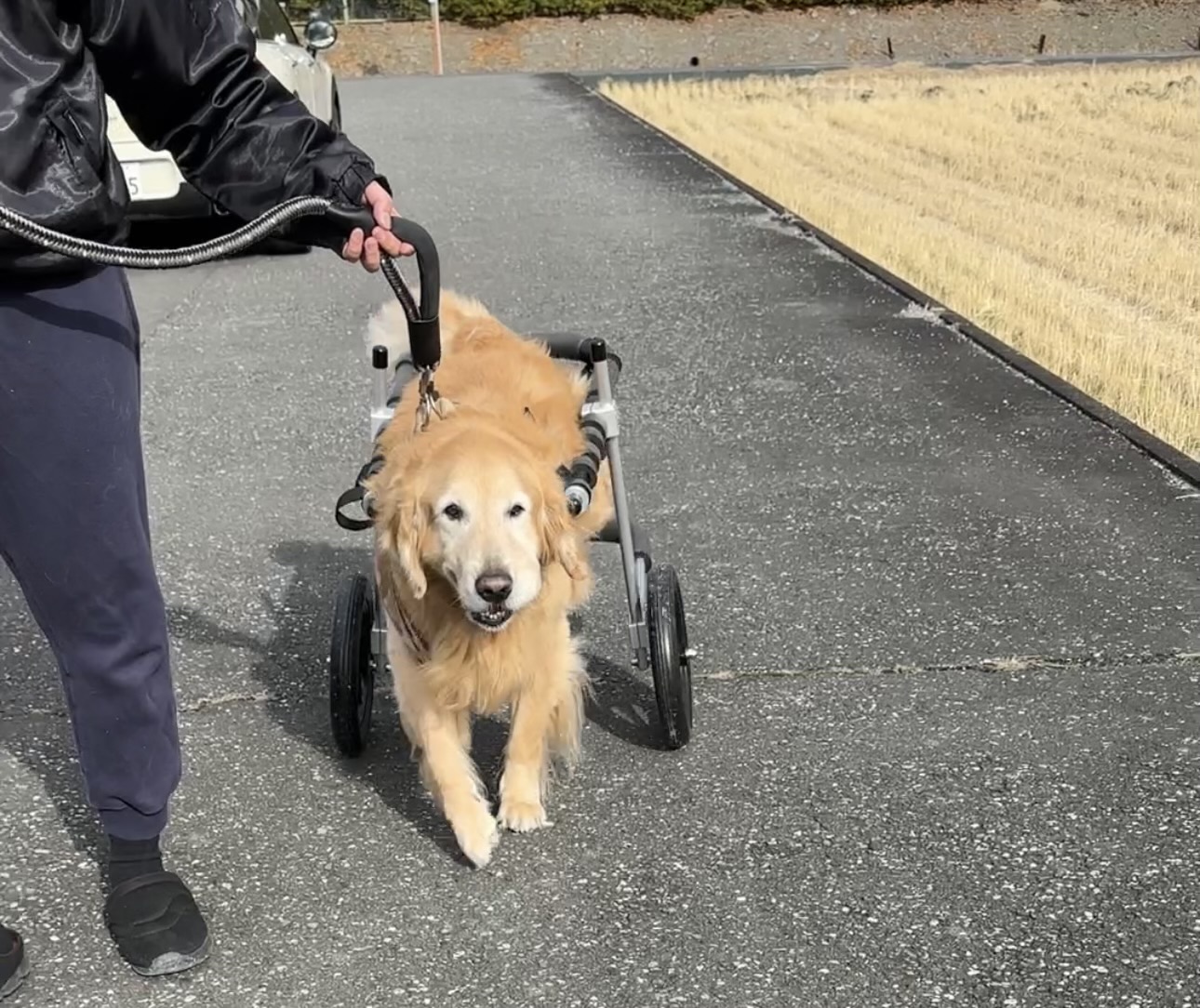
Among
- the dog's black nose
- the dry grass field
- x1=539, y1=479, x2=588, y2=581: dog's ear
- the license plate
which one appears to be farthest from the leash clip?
the license plate

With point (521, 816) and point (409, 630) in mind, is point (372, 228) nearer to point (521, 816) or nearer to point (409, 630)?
point (409, 630)

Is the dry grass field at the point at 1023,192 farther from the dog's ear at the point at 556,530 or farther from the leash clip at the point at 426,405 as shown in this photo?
the leash clip at the point at 426,405

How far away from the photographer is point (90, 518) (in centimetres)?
262

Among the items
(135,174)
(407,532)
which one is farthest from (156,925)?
(135,174)

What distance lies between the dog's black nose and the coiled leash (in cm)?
49

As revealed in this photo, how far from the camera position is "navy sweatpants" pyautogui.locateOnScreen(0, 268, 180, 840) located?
2.52 metres

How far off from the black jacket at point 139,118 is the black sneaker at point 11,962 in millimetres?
1353

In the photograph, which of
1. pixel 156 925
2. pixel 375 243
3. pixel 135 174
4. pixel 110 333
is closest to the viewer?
pixel 110 333

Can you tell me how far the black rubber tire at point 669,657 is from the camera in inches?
138

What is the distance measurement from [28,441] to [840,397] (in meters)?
5.01

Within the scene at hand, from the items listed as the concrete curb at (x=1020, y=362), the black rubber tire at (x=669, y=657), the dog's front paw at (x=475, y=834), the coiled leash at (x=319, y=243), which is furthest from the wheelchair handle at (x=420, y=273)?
the concrete curb at (x=1020, y=362)

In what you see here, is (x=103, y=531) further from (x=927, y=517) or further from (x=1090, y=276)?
(x=1090, y=276)

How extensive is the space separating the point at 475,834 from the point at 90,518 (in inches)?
44.6

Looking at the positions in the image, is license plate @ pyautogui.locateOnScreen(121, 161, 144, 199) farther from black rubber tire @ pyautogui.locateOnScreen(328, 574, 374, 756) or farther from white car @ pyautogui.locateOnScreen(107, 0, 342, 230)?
black rubber tire @ pyautogui.locateOnScreen(328, 574, 374, 756)
